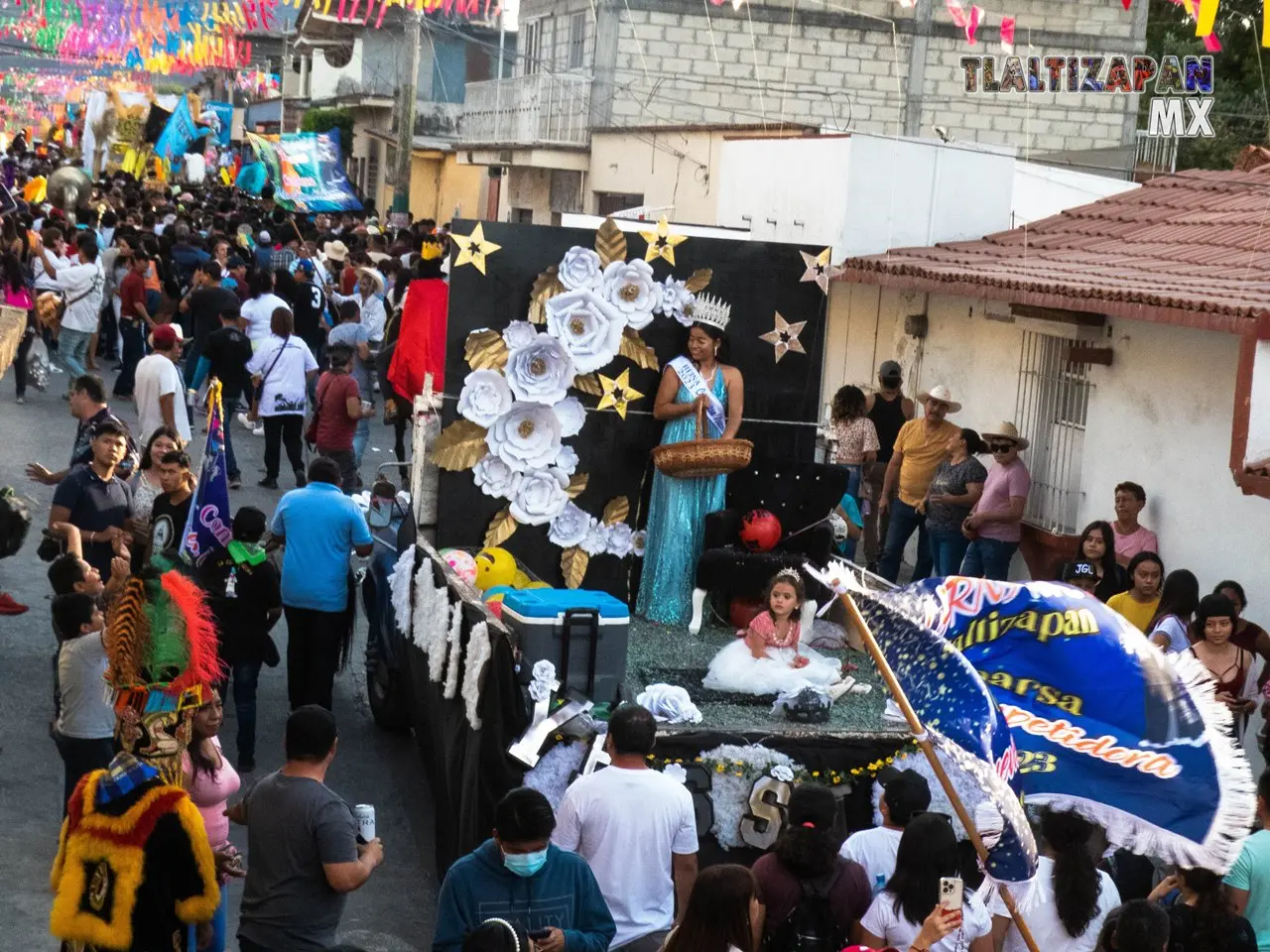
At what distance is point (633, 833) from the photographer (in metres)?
6.55

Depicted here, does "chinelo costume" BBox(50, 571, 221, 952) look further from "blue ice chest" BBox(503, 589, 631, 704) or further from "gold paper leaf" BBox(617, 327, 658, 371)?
"gold paper leaf" BBox(617, 327, 658, 371)

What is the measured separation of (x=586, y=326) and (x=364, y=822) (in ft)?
19.0

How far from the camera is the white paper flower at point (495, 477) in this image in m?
11.4

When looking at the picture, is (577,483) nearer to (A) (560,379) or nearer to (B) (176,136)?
(A) (560,379)

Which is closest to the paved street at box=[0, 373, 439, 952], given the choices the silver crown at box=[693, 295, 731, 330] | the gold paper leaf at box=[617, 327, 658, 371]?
the gold paper leaf at box=[617, 327, 658, 371]

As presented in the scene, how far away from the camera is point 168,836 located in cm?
584

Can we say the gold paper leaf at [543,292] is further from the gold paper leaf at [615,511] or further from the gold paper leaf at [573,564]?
the gold paper leaf at [573,564]

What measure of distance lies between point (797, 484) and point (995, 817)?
5.60 metres

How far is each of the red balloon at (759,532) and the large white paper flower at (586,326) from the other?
1.33m

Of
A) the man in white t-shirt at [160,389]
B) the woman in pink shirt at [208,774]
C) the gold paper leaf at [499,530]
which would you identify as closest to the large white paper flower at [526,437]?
the gold paper leaf at [499,530]

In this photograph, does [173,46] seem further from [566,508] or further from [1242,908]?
[1242,908]

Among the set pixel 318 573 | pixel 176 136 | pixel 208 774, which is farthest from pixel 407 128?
pixel 208 774

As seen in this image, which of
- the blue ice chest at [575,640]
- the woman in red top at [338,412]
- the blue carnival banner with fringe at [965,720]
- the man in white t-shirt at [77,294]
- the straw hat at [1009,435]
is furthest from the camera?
the man in white t-shirt at [77,294]

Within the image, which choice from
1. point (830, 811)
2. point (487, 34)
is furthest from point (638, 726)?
point (487, 34)
